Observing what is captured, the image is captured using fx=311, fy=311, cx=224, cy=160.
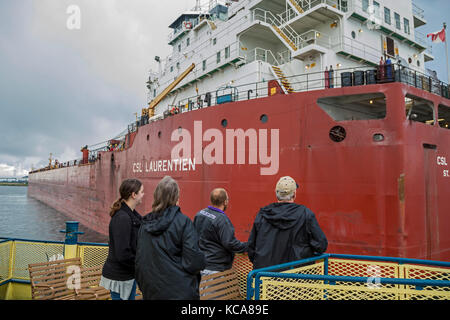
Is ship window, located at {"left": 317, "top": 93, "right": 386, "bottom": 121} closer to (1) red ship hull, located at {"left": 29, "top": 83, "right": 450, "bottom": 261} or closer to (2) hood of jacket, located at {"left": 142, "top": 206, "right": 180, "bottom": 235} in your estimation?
(1) red ship hull, located at {"left": 29, "top": 83, "right": 450, "bottom": 261}

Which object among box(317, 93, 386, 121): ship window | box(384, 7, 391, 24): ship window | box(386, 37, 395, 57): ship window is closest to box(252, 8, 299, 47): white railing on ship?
box(317, 93, 386, 121): ship window

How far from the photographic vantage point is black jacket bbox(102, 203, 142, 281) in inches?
119

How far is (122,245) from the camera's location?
3.01 m

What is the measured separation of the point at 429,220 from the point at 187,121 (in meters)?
8.20

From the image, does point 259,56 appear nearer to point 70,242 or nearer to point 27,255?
point 70,242

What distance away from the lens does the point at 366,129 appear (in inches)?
315

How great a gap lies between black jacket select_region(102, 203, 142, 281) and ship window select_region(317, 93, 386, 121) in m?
7.00

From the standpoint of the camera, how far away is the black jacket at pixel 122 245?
3016 mm

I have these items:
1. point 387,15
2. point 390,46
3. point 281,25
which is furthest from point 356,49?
point 387,15

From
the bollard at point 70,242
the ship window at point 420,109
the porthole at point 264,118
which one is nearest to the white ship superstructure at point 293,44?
the porthole at point 264,118

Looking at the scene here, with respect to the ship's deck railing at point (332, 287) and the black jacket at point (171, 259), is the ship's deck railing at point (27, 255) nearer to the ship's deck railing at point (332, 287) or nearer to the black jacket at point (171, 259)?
the black jacket at point (171, 259)

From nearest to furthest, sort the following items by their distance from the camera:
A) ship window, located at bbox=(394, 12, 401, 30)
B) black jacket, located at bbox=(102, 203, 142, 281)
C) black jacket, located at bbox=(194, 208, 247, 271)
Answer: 1. black jacket, located at bbox=(102, 203, 142, 281)
2. black jacket, located at bbox=(194, 208, 247, 271)
3. ship window, located at bbox=(394, 12, 401, 30)

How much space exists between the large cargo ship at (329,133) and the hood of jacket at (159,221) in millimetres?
6445
